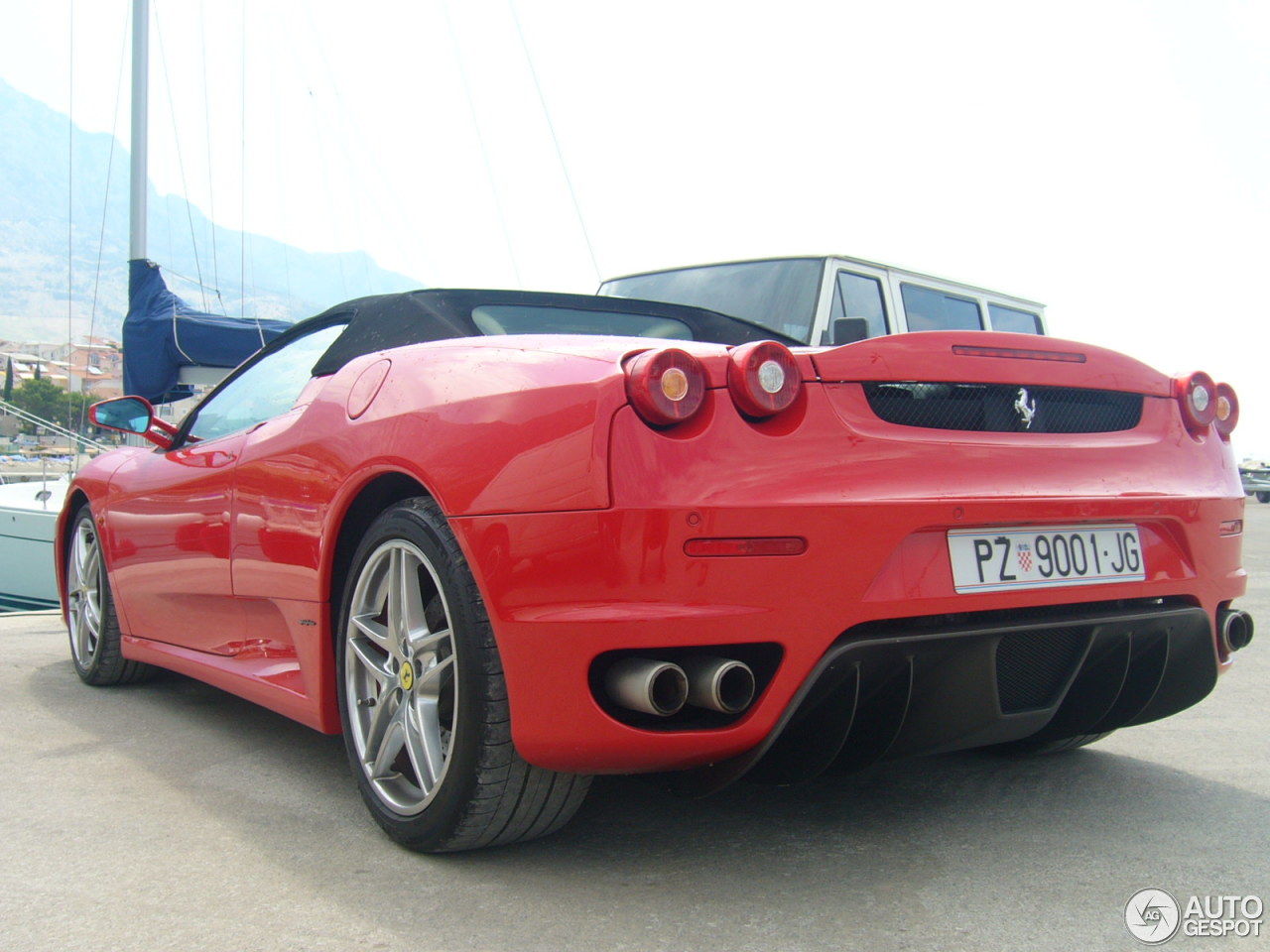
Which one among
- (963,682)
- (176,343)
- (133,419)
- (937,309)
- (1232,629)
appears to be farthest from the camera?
(176,343)

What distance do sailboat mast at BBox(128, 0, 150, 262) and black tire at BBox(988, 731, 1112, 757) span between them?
11449 millimetres

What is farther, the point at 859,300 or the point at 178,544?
the point at 859,300

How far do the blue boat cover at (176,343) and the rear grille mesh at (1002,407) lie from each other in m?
7.36

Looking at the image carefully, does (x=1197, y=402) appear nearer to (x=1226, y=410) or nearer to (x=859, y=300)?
(x=1226, y=410)

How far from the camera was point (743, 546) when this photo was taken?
203 centimetres

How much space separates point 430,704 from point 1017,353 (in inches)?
57.2

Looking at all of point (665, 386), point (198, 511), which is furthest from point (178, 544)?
point (665, 386)

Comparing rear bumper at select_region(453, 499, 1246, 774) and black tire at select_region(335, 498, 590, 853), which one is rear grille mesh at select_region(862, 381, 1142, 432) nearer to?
rear bumper at select_region(453, 499, 1246, 774)

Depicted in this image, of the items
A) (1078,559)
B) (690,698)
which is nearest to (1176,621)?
(1078,559)

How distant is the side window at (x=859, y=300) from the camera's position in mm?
6695

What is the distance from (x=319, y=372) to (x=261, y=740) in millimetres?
1231

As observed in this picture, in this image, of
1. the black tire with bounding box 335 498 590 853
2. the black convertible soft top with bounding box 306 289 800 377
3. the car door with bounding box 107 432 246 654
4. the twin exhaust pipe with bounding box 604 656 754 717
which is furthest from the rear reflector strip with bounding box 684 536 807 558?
the car door with bounding box 107 432 246 654

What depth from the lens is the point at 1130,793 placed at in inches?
115

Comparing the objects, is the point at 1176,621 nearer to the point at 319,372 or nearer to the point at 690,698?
the point at 690,698
